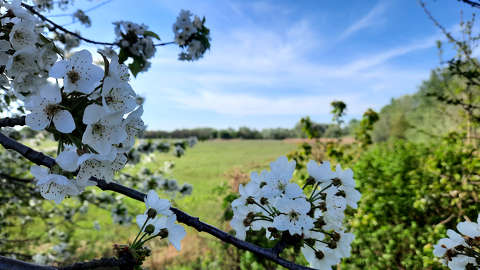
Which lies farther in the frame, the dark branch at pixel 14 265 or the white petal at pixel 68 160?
the white petal at pixel 68 160

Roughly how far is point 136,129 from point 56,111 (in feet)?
0.61

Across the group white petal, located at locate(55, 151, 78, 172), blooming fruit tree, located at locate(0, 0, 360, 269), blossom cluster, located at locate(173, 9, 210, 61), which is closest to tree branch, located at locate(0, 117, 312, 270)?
blooming fruit tree, located at locate(0, 0, 360, 269)

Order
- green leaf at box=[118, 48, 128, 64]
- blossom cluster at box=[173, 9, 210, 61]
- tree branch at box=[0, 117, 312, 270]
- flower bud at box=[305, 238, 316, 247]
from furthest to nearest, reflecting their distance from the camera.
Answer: blossom cluster at box=[173, 9, 210, 61], green leaf at box=[118, 48, 128, 64], flower bud at box=[305, 238, 316, 247], tree branch at box=[0, 117, 312, 270]

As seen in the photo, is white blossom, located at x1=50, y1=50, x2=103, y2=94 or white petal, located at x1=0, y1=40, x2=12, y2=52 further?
white petal, located at x1=0, y1=40, x2=12, y2=52

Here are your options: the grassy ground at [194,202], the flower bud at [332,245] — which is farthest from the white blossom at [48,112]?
the flower bud at [332,245]

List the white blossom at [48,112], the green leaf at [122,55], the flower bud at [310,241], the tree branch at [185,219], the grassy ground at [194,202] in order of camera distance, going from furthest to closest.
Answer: the grassy ground at [194,202], the green leaf at [122,55], the flower bud at [310,241], the tree branch at [185,219], the white blossom at [48,112]

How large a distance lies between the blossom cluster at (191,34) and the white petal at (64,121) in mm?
1940

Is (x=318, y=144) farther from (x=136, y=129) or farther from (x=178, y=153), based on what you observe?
(x=136, y=129)

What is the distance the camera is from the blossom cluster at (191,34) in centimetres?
244

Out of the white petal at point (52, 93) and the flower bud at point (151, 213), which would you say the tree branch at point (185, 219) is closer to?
the flower bud at point (151, 213)

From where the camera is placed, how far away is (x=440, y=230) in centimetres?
254

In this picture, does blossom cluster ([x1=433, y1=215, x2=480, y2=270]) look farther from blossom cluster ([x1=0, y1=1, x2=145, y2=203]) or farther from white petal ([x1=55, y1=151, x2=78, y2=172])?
white petal ([x1=55, y1=151, x2=78, y2=172])

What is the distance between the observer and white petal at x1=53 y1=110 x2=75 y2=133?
2.10ft

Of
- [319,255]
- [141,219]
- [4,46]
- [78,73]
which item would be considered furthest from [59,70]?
[319,255]
